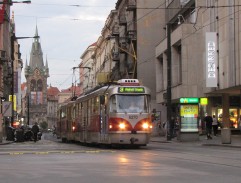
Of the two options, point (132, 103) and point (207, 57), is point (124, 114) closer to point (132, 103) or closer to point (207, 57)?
point (132, 103)

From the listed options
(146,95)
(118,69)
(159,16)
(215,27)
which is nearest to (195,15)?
(215,27)

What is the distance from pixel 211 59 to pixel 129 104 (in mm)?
17378

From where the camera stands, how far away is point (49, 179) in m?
12.7

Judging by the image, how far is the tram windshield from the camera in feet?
90.2

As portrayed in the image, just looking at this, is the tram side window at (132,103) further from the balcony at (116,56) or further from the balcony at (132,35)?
the balcony at (116,56)

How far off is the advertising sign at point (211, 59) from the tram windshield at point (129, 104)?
1647 cm

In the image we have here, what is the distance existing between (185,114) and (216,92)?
26.4ft

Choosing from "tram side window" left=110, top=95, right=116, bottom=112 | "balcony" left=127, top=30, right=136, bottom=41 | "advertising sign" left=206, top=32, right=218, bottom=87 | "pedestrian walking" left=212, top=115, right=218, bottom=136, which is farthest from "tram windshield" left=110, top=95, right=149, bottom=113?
"balcony" left=127, top=30, right=136, bottom=41

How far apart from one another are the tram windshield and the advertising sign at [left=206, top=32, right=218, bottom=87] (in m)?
16.5

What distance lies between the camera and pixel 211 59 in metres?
43.4

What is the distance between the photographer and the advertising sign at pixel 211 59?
4288cm

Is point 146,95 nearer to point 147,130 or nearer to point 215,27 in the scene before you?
point 147,130

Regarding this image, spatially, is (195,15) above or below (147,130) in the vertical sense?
above

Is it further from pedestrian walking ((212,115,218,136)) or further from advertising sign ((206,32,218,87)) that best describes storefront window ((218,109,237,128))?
advertising sign ((206,32,218,87))
